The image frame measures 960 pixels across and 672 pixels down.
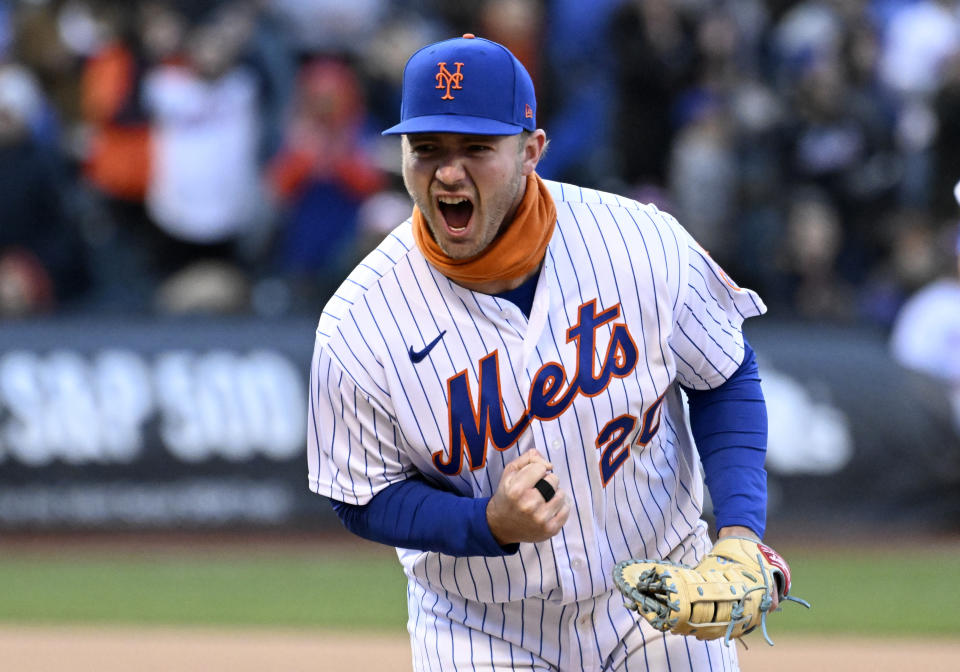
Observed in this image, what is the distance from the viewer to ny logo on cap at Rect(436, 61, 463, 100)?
290 centimetres

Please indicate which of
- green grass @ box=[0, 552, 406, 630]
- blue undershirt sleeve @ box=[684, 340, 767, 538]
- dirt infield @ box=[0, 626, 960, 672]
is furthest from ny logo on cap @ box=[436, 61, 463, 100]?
green grass @ box=[0, 552, 406, 630]

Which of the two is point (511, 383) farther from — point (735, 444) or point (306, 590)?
point (306, 590)

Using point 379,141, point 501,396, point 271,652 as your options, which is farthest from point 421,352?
point 379,141

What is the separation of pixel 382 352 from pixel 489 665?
0.71m

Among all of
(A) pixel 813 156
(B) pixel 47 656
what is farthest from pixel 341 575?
(A) pixel 813 156

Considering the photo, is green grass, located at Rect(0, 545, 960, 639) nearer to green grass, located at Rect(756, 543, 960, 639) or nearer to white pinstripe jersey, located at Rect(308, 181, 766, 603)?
green grass, located at Rect(756, 543, 960, 639)

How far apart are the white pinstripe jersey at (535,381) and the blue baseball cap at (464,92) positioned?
33 cm

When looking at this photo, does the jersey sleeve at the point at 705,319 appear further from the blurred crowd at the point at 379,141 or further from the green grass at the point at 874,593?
the blurred crowd at the point at 379,141

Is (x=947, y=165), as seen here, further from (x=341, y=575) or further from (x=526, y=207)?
(x=526, y=207)

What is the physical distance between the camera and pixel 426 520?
2.97 metres

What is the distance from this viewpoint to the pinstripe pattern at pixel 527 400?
305 centimetres

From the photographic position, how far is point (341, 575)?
8070mm

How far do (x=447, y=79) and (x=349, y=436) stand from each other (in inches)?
30.4

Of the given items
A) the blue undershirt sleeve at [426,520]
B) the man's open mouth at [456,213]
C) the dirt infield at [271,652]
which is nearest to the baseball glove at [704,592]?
the blue undershirt sleeve at [426,520]
